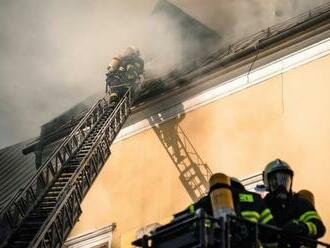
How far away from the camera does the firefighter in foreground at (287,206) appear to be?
589 cm

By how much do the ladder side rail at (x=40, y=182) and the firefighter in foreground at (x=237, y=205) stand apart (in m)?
4.52

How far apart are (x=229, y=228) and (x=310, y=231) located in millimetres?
974

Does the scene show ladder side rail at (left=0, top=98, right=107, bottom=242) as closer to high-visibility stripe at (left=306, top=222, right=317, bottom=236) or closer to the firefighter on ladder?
the firefighter on ladder

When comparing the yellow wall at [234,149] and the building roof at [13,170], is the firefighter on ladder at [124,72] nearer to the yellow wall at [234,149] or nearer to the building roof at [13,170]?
the yellow wall at [234,149]

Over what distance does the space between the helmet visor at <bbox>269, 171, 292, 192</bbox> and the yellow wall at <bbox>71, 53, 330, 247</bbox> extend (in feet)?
Result: 11.2

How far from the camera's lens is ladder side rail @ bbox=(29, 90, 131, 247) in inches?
372

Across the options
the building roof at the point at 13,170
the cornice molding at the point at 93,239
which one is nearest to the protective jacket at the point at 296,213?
the cornice molding at the point at 93,239

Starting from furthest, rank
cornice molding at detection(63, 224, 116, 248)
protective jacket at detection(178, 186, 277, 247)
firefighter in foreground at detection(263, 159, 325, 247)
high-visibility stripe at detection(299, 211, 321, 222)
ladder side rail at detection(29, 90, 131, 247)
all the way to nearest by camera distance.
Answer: cornice molding at detection(63, 224, 116, 248) < ladder side rail at detection(29, 90, 131, 247) < high-visibility stripe at detection(299, 211, 321, 222) < firefighter in foreground at detection(263, 159, 325, 247) < protective jacket at detection(178, 186, 277, 247)

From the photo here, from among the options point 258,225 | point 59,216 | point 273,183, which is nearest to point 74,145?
point 59,216

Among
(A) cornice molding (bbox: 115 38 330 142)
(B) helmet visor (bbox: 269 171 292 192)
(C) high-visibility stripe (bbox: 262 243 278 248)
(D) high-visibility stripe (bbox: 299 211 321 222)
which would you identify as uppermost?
(A) cornice molding (bbox: 115 38 330 142)

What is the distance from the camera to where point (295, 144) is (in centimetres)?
1045

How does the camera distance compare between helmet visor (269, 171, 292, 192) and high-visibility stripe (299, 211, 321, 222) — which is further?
helmet visor (269, 171, 292, 192)

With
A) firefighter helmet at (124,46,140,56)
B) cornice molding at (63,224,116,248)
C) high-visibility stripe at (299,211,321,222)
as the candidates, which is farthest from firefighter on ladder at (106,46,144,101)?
high-visibility stripe at (299,211,321,222)

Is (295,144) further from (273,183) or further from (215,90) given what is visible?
(273,183)
